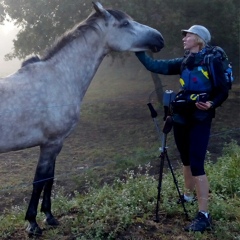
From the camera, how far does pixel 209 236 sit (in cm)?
370

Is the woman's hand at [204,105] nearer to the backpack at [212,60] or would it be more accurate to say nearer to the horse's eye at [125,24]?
the backpack at [212,60]

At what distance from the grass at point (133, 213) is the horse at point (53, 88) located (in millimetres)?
315

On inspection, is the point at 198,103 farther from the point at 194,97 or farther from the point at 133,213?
the point at 133,213

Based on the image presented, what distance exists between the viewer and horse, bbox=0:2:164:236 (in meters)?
3.85

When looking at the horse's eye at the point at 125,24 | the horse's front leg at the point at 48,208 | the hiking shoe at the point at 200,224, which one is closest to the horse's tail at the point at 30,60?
the horse's eye at the point at 125,24

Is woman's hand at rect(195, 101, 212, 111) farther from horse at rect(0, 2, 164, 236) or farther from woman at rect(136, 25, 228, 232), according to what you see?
horse at rect(0, 2, 164, 236)

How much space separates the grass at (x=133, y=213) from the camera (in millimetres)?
3818

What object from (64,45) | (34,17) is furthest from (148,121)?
(64,45)

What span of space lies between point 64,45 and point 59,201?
5.87ft

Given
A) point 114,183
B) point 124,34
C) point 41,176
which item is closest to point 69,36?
point 124,34

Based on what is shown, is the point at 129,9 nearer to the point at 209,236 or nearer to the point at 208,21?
the point at 208,21

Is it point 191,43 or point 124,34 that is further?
point 124,34

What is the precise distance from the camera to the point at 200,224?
12.3ft

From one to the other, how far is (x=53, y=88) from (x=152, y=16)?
8682 mm
